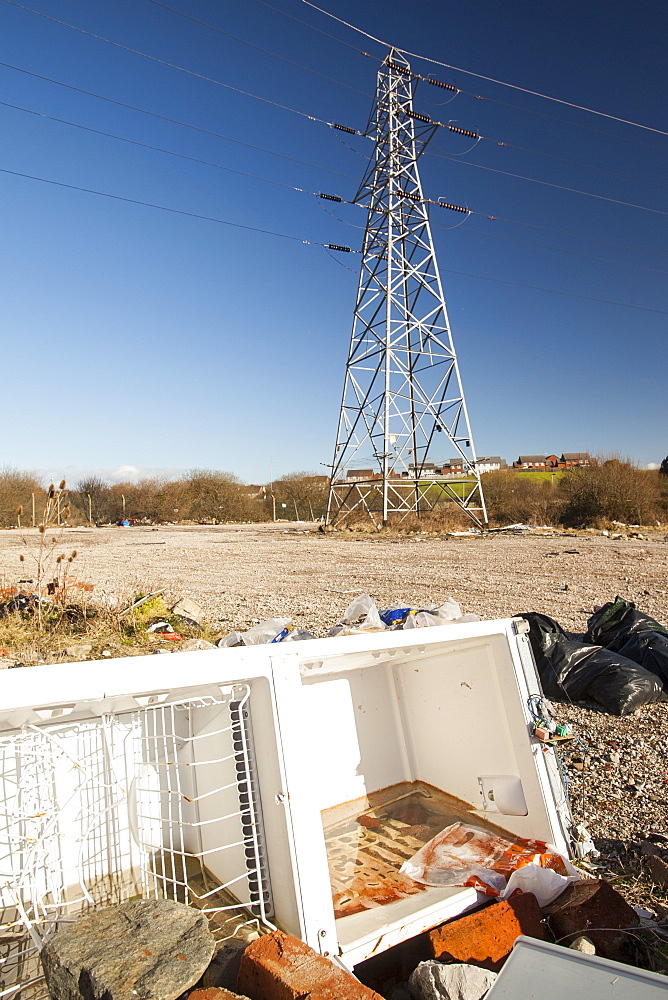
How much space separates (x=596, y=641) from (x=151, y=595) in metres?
3.80

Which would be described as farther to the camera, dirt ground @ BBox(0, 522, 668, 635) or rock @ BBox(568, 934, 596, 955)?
dirt ground @ BBox(0, 522, 668, 635)

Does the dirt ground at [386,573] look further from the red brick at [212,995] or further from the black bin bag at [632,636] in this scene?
the red brick at [212,995]

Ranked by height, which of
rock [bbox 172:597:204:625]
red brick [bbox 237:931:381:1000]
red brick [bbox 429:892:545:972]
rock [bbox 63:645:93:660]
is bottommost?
red brick [bbox 429:892:545:972]

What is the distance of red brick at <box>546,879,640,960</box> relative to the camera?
1.80 meters

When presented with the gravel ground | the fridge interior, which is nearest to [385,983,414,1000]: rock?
the fridge interior

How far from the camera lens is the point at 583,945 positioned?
1742 millimetres

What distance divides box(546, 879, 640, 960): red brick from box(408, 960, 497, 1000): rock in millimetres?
401

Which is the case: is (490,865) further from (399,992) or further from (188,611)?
(188,611)

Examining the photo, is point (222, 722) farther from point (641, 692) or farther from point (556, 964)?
point (641, 692)

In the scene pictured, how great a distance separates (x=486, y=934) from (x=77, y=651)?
3.12 m

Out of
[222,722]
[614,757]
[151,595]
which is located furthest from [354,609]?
[151,595]

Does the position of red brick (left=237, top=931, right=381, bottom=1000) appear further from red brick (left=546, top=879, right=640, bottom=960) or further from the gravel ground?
the gravel ground

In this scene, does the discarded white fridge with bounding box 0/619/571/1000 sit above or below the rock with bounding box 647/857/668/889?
above

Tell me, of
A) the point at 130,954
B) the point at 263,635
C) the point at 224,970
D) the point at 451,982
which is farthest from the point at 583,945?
the point at 263,635
